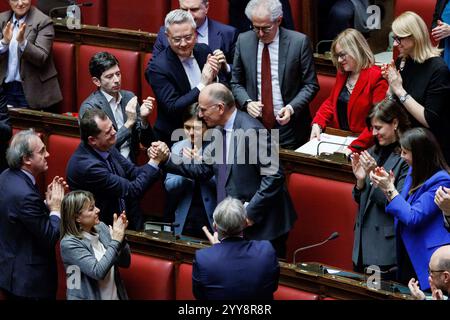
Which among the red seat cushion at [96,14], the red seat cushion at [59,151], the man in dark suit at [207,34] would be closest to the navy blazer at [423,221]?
the man in dark suit at [207,34]

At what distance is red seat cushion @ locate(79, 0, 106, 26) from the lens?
13.2 feet

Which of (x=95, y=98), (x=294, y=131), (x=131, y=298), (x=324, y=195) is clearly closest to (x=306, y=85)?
(x=294, y=131)

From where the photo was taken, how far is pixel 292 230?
9.91ft

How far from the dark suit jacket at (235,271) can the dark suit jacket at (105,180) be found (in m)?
0.50

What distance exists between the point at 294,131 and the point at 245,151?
445 millimetres

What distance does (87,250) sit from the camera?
2574 mm

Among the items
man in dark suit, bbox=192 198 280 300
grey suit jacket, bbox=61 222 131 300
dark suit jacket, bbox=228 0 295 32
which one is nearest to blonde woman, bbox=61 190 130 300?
grey suit jacket, bbox=61 222 131 300

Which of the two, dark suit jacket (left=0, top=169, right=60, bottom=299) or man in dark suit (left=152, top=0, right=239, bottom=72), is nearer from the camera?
dark suit jacket (left=0, top=169, right=60, bottom=299)

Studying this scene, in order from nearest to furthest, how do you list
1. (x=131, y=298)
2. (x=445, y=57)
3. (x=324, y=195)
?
(x=131, y=298) < (x=324, y=195) < (x=445, y=57)

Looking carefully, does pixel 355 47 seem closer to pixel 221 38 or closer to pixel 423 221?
pixel 221 38

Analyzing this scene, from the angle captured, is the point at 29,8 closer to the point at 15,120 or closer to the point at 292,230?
the point at 15,120

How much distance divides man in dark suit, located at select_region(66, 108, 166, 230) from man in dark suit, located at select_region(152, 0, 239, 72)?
0.45 meters

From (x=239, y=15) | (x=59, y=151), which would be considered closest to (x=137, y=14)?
(x=239, y=15)

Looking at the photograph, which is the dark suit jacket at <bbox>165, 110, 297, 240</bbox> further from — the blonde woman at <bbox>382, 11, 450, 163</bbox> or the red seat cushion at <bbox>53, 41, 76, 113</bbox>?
the red seat cushion at <bbox>53, 41, 76, 113</bbox>
